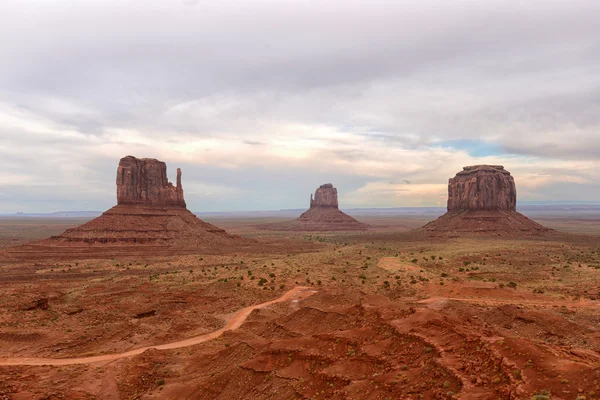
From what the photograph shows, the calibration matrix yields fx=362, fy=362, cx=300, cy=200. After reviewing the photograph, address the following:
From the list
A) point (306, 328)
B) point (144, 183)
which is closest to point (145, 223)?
point (144, 183)

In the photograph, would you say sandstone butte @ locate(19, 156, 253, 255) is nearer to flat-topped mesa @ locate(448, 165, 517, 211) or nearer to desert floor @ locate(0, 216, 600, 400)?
desert floor @ locate(0, 216, 600, 400)

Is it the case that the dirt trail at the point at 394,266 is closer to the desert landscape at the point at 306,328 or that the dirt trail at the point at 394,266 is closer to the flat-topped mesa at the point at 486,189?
the desert landscape at the point at 306,328

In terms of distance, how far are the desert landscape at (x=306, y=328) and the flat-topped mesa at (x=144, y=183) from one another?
34.3 meters

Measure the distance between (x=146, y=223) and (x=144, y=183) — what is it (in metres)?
14.4

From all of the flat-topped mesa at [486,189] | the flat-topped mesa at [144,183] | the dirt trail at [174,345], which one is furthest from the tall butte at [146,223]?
the flat-topped mesa at [486,189]

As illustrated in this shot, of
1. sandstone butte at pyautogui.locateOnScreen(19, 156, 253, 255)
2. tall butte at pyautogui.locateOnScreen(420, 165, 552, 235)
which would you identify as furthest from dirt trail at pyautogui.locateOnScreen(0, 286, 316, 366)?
tall butte at pyautogui.locateOnScreen(420, 165, 552, 235)

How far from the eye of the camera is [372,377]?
17.0m

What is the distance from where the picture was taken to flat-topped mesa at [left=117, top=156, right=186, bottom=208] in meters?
108

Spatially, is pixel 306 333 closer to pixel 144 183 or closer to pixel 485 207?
pixel 144 183

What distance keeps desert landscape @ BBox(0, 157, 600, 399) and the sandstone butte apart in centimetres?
1779

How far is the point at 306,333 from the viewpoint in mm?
28141

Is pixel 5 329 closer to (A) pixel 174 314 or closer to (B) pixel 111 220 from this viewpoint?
(A) pixel 174 314

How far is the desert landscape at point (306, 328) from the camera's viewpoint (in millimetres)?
16094

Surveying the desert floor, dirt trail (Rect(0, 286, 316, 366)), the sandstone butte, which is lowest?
dirt trail (Rect(0, 286, 316, 366))
